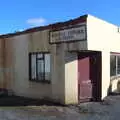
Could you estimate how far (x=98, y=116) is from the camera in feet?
38.7

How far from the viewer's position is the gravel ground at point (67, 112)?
38.0ft

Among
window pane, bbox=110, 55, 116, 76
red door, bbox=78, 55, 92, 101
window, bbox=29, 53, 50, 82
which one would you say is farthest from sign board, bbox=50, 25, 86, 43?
window pane, bbox=110, 55, 116, 76

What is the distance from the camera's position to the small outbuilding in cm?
1391

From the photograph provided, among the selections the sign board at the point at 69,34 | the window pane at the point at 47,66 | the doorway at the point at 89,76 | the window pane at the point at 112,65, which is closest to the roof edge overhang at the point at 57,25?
the sign board at the point at 69,34

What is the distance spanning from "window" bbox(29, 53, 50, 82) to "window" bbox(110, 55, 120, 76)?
13.0ft

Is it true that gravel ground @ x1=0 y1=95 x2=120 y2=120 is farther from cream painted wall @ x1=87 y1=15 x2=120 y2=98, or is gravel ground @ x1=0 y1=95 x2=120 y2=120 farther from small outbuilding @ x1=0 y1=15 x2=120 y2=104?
cream painted wall @ x1=87 y1=15 x2=120 y2=98

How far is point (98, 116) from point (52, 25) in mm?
5322

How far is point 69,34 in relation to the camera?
13828mm

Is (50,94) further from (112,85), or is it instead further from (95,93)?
(112,85)

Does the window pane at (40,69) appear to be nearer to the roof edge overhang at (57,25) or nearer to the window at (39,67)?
the window at (39,67)

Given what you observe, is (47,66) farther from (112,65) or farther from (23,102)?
(112,65)

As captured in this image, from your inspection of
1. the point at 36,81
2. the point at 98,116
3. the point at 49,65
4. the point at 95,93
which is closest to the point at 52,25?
the point at 49,65

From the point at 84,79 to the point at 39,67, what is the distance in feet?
8.57

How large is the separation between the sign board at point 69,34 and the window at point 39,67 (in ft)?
3.79
